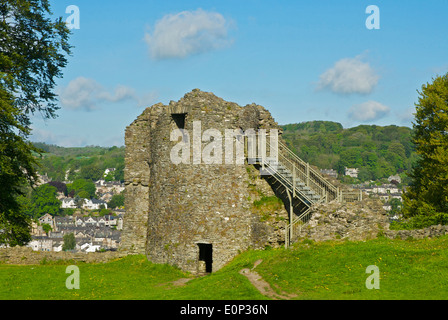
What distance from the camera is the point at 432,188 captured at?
4109cm

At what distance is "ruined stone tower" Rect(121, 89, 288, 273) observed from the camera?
3105 cm

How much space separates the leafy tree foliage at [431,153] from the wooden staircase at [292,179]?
12457mm

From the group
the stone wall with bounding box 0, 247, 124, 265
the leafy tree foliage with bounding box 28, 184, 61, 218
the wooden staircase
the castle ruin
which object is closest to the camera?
the wooden staircase

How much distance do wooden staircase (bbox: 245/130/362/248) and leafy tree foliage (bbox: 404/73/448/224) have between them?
12457mm

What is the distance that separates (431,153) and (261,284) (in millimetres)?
25398

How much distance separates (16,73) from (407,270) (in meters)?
25.2

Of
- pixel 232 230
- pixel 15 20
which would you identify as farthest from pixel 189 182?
pixel 15 20

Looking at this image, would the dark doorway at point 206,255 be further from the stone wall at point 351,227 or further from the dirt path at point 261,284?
the stone wall at point 351,227

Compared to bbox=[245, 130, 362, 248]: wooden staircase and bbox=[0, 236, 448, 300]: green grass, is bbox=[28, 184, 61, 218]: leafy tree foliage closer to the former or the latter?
bbox=[245, 130, 362, 248]: wooden staircase

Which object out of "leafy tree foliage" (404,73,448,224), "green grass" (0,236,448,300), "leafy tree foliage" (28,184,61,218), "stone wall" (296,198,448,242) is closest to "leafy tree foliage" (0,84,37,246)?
"green grass" (0,236,448,300)

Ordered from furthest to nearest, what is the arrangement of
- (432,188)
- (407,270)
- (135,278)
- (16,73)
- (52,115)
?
(432,188)
(52,115)
(16,73)
(135,278)
(407,270)

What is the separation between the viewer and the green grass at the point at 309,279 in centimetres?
1988

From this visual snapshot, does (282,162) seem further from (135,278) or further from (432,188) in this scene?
(432,188)

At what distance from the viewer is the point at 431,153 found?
42375 millimetres
